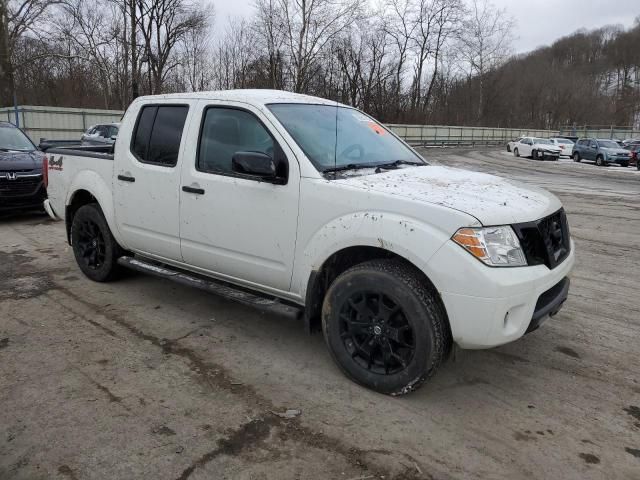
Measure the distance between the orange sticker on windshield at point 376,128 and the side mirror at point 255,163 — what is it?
1325mm

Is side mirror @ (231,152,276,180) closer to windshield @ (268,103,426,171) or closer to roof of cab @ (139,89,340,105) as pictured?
windshield @ (268,103,426,171)

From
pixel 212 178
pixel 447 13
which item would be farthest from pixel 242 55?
pixel 212 178

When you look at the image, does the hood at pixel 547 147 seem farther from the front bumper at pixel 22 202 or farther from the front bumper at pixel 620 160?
the front bumper at pixel 22 202

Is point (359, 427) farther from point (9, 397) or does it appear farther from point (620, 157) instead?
point (620, 157)

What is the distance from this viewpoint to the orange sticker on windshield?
462cm

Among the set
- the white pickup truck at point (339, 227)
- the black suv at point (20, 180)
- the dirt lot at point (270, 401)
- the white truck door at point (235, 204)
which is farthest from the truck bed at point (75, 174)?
the black suv at point (20, 180)

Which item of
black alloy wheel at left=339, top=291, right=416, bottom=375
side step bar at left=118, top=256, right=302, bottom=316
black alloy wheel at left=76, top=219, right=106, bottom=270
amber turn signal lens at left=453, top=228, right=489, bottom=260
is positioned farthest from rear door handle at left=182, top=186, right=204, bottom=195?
amber turn signal lens at left=453, top=228, right=489, bottom=260

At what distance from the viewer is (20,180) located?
29.1 feet

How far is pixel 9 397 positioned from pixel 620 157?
33514mm

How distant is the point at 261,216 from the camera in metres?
3.80

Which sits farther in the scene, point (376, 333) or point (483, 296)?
point (376, 333)

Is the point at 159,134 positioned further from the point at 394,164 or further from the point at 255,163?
the point at 394,164

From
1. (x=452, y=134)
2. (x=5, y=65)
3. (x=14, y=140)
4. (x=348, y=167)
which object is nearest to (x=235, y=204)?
(x=348, y=167)

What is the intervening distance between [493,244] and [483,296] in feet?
1.01
